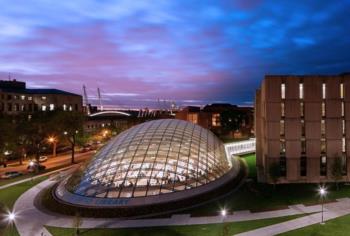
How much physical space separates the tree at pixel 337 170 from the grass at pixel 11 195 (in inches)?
1408

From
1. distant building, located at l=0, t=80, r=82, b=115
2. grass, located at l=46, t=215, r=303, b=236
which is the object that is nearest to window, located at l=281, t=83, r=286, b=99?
grass, located at l=46, t=215, r=303, b=236

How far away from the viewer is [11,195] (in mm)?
39094

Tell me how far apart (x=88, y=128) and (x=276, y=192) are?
97.4 meters

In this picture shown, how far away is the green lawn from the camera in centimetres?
2531

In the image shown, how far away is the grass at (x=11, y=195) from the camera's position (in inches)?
1071

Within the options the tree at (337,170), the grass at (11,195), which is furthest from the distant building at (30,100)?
the tree at (337,170)

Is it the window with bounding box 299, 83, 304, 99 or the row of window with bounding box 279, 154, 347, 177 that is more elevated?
the window with bounding box 299, 83, 304, 99

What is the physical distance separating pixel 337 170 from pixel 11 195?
40.5m

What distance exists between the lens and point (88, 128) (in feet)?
405

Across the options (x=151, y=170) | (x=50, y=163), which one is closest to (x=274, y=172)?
(x=151, y=170)

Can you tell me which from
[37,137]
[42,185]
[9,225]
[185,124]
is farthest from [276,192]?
[37,137]

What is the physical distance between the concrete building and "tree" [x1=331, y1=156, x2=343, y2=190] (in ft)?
3.74

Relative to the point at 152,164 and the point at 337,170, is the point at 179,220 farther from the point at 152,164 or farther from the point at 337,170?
the point at 337,170

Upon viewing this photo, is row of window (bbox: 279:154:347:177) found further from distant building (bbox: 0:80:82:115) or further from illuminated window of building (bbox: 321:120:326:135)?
distant building (bbox: 0:80:82:115)
